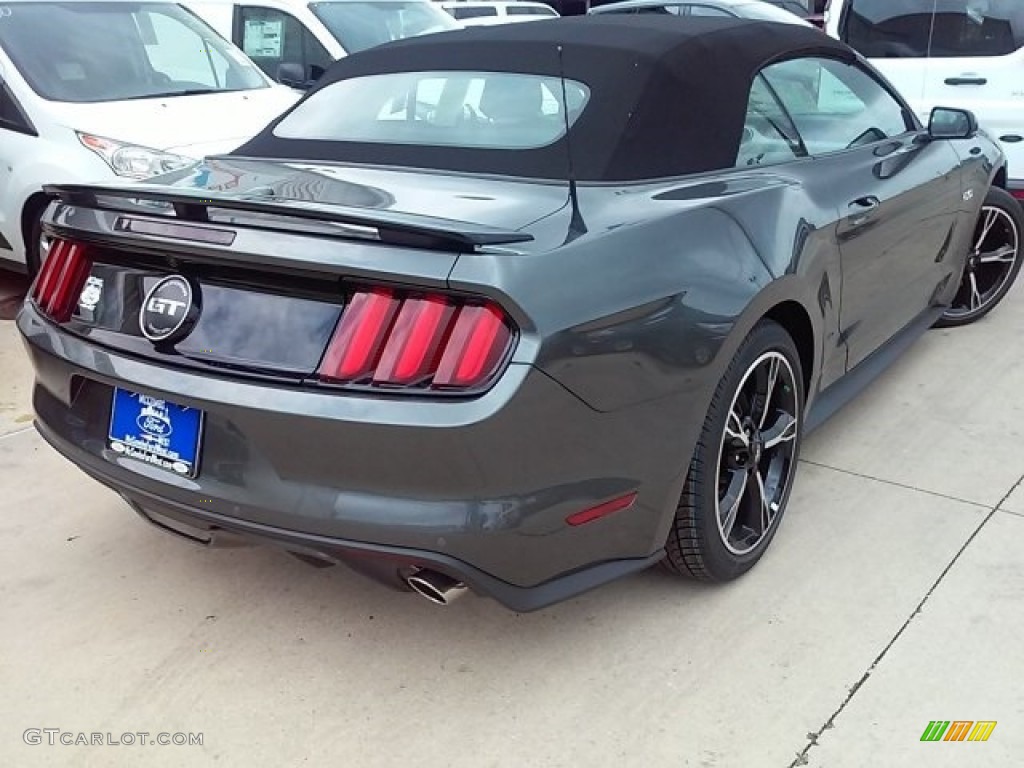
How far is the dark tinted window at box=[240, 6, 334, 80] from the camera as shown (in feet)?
Answer: 24.2

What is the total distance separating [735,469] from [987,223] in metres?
2.86

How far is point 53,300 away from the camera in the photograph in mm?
2613

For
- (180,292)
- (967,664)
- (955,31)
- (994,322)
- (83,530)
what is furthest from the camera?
(955,31)

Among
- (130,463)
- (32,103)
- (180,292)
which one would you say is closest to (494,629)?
(130,463)

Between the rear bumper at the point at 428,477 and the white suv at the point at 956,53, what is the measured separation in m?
4.83

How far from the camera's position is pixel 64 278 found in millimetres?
2584

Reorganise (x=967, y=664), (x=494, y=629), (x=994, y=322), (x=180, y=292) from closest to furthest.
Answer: (x=180, y=292)
(x=967, y=664)
(x=494, y=629)
(x=994, y=322)

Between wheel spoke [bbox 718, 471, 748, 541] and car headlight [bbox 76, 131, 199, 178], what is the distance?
3.42m

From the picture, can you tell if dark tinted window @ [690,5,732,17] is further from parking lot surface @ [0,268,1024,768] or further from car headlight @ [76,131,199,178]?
parking lot surface @ [0,268,1024,768]

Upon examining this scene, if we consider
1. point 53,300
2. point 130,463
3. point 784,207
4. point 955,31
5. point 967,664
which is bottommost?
point 967,664

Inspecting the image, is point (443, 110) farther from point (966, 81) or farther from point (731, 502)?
point (966, 81)

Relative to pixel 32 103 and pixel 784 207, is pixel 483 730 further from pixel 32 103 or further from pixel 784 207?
pixel 32 103

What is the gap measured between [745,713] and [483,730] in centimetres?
62

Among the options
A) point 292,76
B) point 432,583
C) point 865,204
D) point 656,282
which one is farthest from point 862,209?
point 292,76
